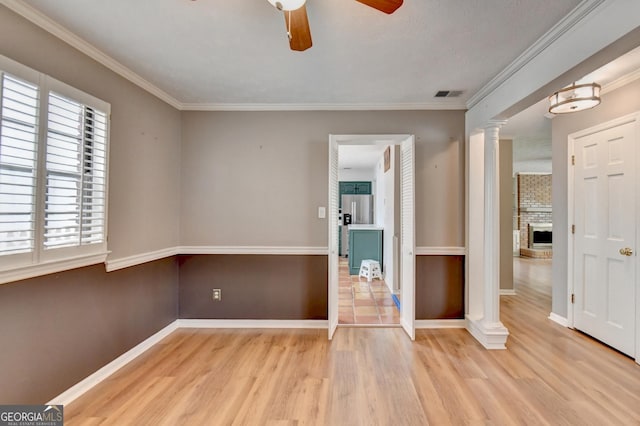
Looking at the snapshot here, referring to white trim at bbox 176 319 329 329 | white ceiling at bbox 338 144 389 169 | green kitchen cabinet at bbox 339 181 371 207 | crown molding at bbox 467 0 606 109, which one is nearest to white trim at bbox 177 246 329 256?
white trim at bbox 176 319 329 329

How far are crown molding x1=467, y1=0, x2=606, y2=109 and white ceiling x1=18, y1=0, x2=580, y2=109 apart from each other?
4 centimetres

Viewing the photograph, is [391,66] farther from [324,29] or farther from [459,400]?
[459,400]

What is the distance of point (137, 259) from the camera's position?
8.30ft

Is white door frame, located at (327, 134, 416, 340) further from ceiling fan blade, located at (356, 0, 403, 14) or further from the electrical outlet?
ceiling fan blade, located at (356, 0, 403, 14)

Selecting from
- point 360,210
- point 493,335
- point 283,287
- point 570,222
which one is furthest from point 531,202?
point 283,287

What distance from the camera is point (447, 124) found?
10.4 ft

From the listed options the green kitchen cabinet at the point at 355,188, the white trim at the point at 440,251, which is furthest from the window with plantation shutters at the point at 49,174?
the green kitchen cabinet at the point at 355,188

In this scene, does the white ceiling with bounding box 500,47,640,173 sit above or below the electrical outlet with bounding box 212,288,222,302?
above

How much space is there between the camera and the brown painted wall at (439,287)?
316cm

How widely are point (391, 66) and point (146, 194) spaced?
8.05 ft

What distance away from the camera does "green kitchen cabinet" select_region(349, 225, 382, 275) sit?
5.77 meters

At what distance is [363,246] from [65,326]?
4.70 metres

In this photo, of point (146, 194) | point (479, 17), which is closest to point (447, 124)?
point (479, 17)

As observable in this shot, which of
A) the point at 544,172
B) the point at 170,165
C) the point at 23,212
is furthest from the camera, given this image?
the point at 544,172
